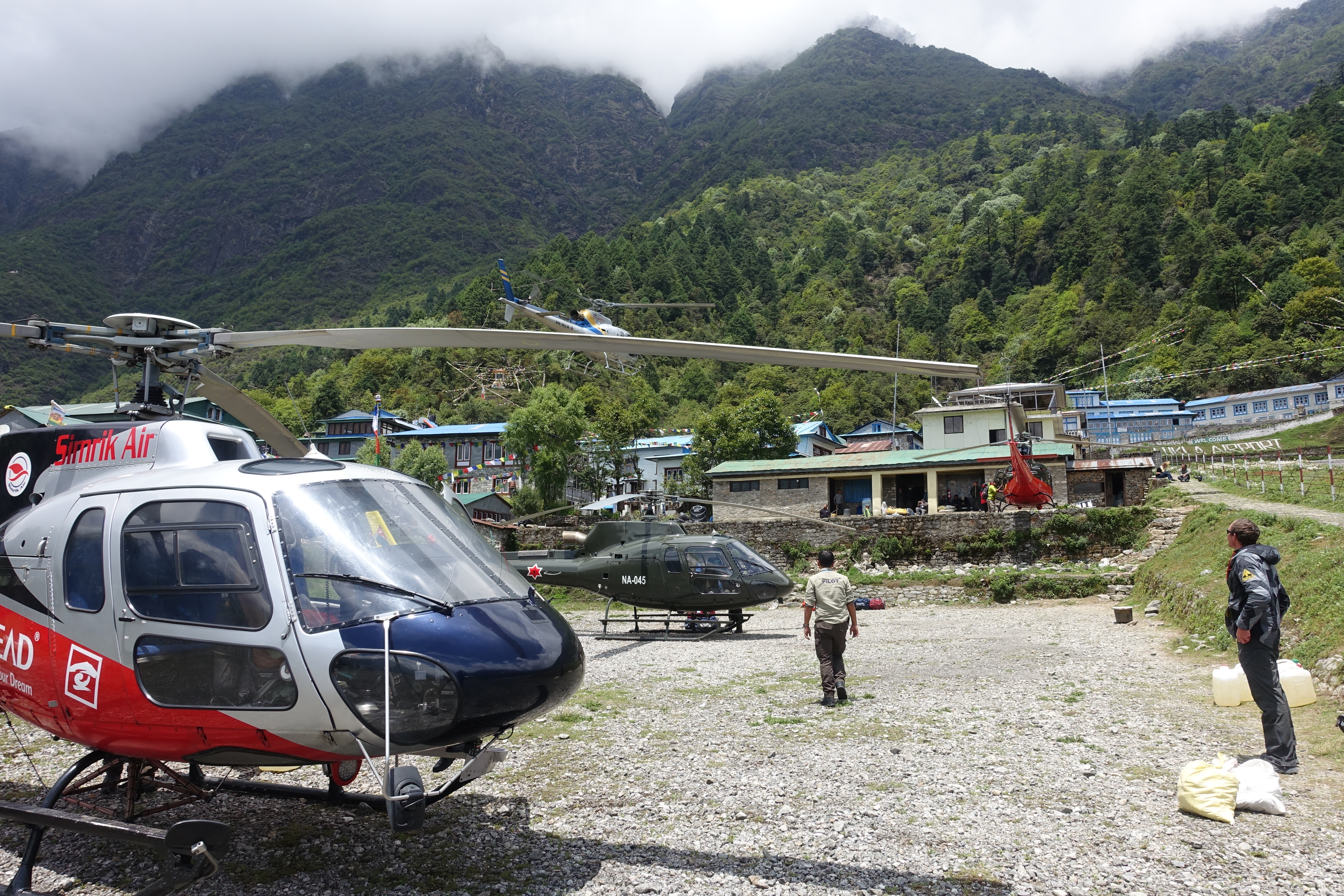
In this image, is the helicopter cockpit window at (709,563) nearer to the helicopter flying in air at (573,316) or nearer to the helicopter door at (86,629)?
the helicopter flying in air at (573,316)

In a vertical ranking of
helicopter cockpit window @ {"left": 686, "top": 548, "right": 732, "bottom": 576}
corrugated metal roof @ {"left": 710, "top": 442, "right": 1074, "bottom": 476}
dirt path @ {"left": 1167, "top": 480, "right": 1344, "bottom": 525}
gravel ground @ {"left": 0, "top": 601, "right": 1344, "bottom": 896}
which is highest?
corrugated metal roof @ {"left": 710, "top": 442, "right": 1074, "bottom": 476}

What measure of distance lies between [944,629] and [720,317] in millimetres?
88676

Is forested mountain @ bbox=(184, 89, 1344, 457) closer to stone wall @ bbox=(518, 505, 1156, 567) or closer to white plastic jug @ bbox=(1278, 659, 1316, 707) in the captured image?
stone wall @ bbox=(518, 505, 1156, 567)

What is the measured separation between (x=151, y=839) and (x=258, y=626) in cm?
98

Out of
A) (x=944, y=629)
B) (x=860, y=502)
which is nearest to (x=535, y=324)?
(x=860, y=502)

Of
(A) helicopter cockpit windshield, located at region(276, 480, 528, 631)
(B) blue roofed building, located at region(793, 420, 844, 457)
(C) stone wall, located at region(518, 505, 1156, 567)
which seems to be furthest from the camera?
(B) blue roofed building, located at region(793, 420, 844, 457)

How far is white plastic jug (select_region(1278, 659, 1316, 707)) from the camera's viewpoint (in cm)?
688

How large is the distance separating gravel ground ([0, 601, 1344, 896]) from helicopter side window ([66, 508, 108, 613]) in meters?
1.52

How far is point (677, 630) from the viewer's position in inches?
647

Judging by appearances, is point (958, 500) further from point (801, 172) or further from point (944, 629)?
point (801, 172)

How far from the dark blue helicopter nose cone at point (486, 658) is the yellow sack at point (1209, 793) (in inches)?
146

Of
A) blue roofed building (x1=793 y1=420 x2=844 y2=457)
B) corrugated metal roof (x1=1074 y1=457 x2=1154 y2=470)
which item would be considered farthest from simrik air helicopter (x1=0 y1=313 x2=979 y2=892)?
blue roofed building (x1=793 y1=420 x2=844 y2=457)

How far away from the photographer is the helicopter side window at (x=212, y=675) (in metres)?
3.91

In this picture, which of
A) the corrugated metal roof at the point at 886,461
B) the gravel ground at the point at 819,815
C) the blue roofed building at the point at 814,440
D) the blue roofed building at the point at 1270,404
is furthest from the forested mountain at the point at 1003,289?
the gravel ground at the point at 819,815
